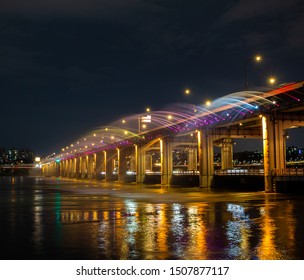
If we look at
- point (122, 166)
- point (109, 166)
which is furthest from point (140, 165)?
point (109, 166)

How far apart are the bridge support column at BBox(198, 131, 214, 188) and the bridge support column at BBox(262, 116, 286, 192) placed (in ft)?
61.0

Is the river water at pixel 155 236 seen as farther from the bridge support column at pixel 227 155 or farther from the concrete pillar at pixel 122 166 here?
the concrete pillar at pixel 122 166

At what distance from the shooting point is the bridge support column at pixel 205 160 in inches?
2943

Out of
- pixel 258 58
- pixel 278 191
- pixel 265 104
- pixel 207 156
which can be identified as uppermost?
pixel 258 58

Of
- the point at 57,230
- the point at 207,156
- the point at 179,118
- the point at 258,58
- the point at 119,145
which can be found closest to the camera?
the point at 57,230

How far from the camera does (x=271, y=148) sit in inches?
2194

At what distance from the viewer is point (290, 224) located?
Answer: 2198 cm

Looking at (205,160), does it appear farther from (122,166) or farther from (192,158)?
(192,158)

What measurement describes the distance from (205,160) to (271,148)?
65.8 feet

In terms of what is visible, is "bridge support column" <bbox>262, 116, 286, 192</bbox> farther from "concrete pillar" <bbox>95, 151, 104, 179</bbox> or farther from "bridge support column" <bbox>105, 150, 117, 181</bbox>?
"concrete pillar" <bbox>95, 151, 104, 179</bbox>

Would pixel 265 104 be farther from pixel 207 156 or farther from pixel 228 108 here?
pixel 207 156

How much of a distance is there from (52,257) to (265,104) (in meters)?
46.5

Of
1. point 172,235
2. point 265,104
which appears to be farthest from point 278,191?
point 172,235

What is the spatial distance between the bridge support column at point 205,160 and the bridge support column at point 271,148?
18599 mm
